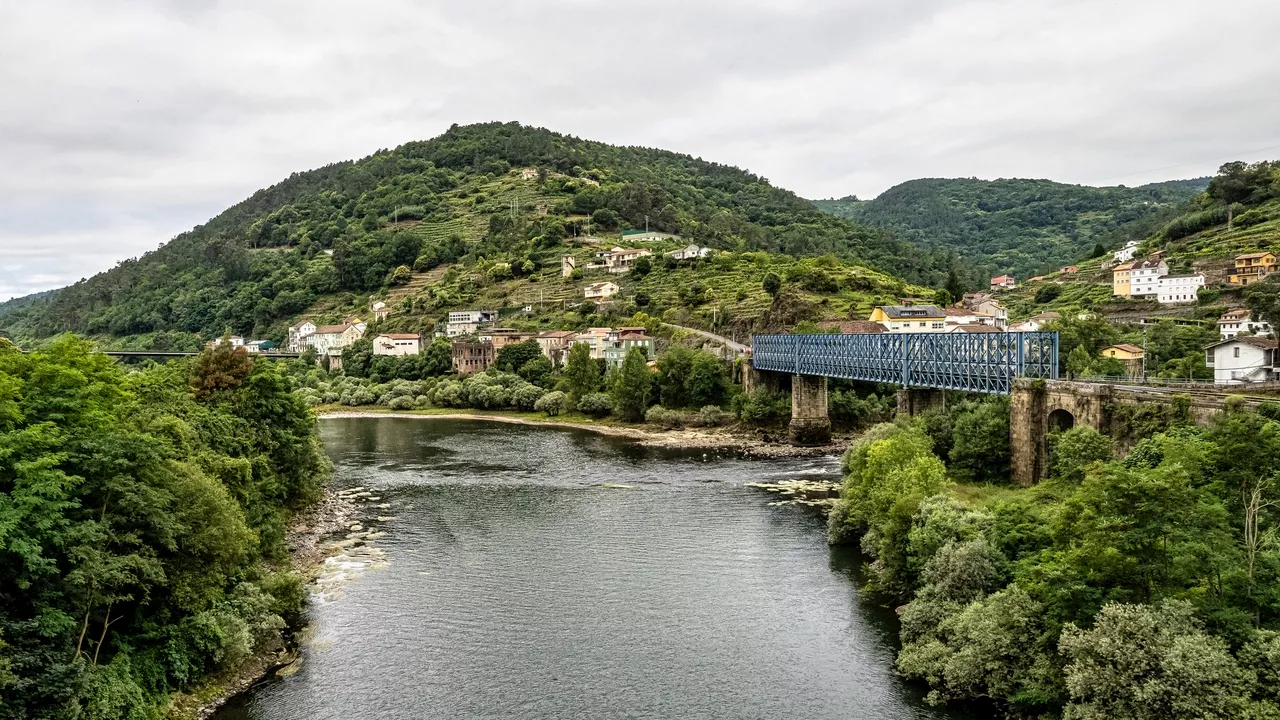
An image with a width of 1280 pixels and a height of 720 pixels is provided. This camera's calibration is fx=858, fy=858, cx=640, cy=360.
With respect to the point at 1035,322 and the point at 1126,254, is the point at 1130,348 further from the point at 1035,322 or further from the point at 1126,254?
the point at 1126,254

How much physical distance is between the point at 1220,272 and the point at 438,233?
136 meters

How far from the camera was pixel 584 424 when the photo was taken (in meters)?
88.6

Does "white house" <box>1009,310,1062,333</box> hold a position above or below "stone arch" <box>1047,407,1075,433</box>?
above

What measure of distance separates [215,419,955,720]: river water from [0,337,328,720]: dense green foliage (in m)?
2.28

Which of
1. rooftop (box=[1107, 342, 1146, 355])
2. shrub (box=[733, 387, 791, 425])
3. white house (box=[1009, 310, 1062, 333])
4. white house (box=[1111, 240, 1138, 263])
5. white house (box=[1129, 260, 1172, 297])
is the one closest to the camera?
rooftop (box=[1107, 342, 1146, 355])

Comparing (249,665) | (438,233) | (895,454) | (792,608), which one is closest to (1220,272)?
(895,454)

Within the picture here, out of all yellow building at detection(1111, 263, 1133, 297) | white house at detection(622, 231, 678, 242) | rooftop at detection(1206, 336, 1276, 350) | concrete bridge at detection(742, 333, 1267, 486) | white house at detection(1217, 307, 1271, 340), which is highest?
white house at detection(622, 231, 678, 242)

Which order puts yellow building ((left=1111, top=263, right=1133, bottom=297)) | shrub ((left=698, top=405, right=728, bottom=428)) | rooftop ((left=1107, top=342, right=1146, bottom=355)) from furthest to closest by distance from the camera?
yellow building ((left=1111, top=263, right=1133, bottom=297)) → shrub ((left=698, top=405, right=728, bottom=428)) → rooftop ((left=1107, top=342, right=1146, bottom=355))

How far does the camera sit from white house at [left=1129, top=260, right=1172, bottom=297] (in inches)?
3720

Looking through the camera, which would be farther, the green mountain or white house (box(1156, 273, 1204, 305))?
white house (box(1156, 273, 1204, 305))

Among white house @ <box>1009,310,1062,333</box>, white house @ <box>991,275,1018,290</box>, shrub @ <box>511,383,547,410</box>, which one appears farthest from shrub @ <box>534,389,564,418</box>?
white house @ <box>991,275,1018,290</box>

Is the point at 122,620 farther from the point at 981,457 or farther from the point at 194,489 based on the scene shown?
the point at 981,457

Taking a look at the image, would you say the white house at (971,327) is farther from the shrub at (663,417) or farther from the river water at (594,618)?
the river water at (594,618)

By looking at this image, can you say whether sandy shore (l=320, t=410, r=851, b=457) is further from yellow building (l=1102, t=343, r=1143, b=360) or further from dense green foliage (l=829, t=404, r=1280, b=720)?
dense green foliage (l=829, t=404, r=1280, b=720)
